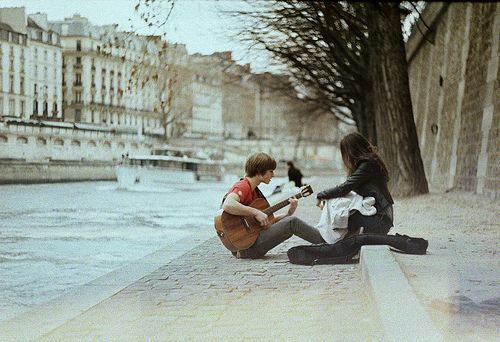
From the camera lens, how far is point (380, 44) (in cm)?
1630

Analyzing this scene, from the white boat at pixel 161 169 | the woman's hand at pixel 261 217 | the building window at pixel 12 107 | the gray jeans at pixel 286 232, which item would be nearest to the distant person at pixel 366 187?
the gray jeans at pixel 286 232

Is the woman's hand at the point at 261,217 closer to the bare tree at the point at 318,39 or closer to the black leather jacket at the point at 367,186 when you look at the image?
the black leather jacket at the point at 367,186

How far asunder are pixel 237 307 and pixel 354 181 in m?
2.21

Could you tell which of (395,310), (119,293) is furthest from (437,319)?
(119,293)

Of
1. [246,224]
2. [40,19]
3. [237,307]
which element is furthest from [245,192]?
[40,19]

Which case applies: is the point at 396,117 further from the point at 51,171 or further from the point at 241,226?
the point at 51,171

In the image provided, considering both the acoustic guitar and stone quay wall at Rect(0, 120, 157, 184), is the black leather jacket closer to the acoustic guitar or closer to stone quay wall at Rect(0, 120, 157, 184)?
the acoustic guitar

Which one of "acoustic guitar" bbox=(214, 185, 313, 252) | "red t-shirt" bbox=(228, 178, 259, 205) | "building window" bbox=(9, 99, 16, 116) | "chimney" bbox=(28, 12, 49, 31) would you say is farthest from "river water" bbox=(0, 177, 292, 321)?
"chimney" bbox=(28, 12, 49, 31)

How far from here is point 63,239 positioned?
44.1 feet

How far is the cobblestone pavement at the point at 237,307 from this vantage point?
15.0ft

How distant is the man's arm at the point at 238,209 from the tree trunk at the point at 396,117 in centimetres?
980

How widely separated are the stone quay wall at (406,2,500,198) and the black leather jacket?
11.7 ft

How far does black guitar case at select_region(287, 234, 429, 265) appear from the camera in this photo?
276 inches

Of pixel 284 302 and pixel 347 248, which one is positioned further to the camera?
pixel 347 248
